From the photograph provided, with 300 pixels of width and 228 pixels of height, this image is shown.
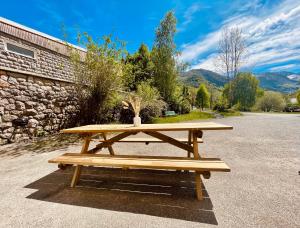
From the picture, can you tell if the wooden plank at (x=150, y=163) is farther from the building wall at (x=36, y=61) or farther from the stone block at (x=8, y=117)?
the building wall at (x=36, y=61)

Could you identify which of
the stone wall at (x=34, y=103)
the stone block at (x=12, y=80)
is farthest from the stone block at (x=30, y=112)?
the stone block at (x=12, y=80)

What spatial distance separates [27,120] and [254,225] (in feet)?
21.7

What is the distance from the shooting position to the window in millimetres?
6051

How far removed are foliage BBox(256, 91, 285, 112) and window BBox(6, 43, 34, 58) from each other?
129ft

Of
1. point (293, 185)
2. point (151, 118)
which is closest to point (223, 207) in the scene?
point (293, 185)

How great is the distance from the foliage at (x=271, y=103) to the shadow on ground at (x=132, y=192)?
3891cm

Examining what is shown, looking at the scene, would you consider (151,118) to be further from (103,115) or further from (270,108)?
(270,108)

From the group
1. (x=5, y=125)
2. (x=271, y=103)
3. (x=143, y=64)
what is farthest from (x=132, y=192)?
(x=271, y=103)

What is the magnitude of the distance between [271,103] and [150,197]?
3999 cm

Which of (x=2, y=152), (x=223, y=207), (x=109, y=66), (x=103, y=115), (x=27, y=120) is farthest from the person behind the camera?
(x=103, y=115)

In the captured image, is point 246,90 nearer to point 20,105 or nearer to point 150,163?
point 150,163

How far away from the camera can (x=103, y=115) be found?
7.50 m

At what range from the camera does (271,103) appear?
31766 millimetres

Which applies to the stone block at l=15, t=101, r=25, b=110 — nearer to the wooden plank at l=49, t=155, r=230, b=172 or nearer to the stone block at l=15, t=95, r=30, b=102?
the stone block at l=15, t=95, r=30, b=102
